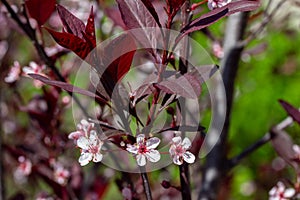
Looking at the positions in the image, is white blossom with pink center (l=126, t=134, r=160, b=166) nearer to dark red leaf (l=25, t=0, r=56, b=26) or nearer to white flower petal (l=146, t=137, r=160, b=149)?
white flower petal (l=146, t=137, r=160, b=149)

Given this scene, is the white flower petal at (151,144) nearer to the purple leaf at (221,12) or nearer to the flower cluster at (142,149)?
the flower cluster at (142,149)

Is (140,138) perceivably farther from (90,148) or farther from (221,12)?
(221,12)

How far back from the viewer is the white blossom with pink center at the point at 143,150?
Result: 875mm

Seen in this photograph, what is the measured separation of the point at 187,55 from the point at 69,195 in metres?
0.67

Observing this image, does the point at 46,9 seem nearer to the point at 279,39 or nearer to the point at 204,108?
the point at 204,108

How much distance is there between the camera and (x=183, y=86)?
0.82m

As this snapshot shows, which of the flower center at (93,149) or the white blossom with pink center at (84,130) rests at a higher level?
the flower center at (93,149)

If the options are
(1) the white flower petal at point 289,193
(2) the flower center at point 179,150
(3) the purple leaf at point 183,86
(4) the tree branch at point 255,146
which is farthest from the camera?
(4) the tree branch at point 255,146

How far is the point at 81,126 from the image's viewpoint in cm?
100

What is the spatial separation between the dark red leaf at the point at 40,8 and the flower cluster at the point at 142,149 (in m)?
0.39

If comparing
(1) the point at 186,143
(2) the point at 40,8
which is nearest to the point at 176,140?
(1) the point at 186,143

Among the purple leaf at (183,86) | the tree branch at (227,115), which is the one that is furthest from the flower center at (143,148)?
the tree branch at (227,115)

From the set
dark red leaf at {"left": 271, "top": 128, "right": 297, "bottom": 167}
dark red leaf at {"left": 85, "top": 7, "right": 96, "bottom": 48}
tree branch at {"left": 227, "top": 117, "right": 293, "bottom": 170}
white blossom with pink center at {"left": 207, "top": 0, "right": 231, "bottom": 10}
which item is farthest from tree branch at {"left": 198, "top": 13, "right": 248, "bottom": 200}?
dark red leaf at {"left": 85, "top": 7, "right": 96, "bottom": 48}

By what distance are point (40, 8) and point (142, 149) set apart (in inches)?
18.6
